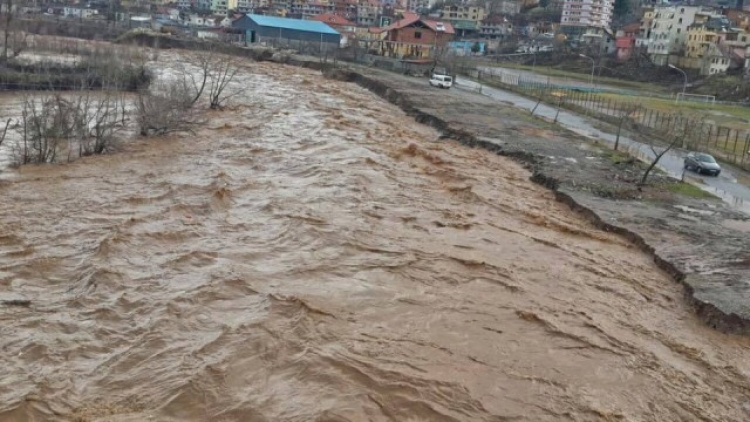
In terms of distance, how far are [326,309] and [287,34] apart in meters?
83.6

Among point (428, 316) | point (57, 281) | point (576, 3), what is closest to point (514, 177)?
point (428, 316)

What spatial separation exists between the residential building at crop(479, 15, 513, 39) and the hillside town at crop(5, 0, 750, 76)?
0.73 feet

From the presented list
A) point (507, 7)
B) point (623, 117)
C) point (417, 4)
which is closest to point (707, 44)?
point (623, 117)

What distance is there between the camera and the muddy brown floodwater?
962 cm

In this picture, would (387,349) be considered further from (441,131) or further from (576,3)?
(576,3)

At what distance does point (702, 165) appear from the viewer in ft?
100

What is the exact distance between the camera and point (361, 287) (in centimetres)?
1346

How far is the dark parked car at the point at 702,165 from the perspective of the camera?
30.5m

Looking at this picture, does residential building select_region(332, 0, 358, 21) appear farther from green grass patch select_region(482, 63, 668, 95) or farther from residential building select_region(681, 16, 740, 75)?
residential building select_region(681, 16, 740, 75)

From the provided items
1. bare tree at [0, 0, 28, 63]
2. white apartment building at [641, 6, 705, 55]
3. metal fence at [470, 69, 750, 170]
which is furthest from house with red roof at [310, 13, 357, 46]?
bare tree at [0, 0, 28, 63]

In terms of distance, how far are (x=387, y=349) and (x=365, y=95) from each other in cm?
4013

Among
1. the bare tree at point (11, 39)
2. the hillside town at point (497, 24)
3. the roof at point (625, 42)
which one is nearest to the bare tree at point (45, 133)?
the bare tree at point (11, 39)

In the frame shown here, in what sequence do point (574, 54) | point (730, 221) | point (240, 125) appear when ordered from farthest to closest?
point (574, 54) → point (240, 125) → point (730, 221)

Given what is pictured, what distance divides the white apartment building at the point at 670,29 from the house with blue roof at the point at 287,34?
5393 cm
